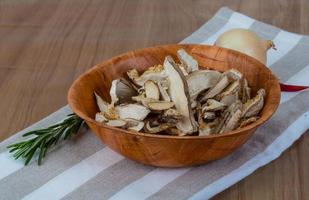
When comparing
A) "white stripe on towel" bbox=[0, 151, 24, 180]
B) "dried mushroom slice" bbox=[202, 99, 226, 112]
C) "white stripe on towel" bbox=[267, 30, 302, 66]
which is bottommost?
"white stripe on towel" bbox=[267, 30, 302, 66]

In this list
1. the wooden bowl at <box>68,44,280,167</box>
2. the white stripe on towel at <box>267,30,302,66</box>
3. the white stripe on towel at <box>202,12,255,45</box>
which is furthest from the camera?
the white stripe on towel at <box>202,12,255,45</box>

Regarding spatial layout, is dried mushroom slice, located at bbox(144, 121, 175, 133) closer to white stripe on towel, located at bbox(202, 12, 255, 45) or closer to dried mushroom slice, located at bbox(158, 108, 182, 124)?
dried mushroom slice, located at bbox(158, 108, 182, 124)

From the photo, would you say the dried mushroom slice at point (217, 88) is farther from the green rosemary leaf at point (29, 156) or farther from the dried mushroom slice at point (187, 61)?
the green rosemary leaf at point (29, 156)

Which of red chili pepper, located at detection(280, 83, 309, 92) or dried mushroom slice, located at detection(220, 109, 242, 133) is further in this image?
red chili pepper, located at detection(280, 83, 309, 92)

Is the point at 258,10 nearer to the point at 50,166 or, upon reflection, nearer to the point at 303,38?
the point at 303,38

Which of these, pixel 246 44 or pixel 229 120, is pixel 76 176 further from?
pixel 246 44

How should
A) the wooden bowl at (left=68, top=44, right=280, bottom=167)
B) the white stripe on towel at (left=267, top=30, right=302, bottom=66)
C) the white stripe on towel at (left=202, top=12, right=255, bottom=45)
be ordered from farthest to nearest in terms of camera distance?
the white stripe on towel at (left=202, top=12, right=255, bottom=45)
the white stripe on towel at (left=267, top=30, right=302, bottom=66)
the wooden bowl at (left=68, top=44, right=280, bottom=167)

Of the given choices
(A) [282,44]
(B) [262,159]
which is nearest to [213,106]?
(B) [262,159]

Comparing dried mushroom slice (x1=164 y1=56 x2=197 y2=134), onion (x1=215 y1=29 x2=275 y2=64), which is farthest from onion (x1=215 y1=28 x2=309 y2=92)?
dried mushroom slice (x1=164 y1=56 x2=197 y2=134)
